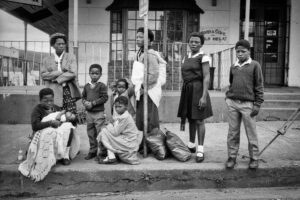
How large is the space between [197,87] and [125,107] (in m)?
1.02

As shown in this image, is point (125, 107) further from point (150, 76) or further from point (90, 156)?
point (90, 156)

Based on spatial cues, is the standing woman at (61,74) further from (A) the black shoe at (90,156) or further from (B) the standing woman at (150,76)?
(B) the standing woman at (150,76)

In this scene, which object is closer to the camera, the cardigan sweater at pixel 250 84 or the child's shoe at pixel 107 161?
the cardigan sweater at pixel 250 84

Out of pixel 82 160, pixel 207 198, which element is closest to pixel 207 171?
pixel 207 198

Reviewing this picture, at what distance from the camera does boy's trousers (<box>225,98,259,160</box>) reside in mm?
4127

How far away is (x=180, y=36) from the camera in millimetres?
9766

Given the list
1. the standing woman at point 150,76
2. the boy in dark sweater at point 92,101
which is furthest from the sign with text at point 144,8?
the boy in dark sweater at point 92,101

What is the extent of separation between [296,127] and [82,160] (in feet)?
15.2

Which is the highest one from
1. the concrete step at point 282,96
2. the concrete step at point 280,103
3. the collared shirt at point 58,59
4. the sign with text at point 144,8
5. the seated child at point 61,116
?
the sign with text at point 144,8

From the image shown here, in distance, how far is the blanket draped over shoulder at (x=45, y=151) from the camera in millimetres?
3859

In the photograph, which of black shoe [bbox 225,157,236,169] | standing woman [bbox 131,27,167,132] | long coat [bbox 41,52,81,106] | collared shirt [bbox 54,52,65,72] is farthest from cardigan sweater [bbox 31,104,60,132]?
black shoe [bbox 225,157,236,169]

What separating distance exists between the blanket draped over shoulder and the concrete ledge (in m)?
0.11

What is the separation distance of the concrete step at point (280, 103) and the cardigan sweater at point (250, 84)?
385 cm

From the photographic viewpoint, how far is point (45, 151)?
12.9 feet
